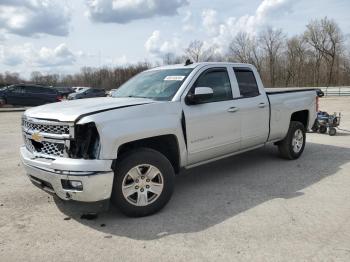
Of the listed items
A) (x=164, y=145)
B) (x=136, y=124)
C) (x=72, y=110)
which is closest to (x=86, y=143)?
(x=72, y=110)

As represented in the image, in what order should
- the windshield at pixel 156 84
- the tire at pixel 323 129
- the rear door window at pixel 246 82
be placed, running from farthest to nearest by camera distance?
the tire at pixel 323 129, the rear door window at pixel 246 82, the windshield at pixel 156 84

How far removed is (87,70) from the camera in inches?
3691

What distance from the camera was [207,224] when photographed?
4336 millimetres

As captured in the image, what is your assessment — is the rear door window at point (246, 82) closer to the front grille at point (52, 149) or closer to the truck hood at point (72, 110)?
the truck hood at point (72, 110)

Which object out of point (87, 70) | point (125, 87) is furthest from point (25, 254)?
point (87, 70)

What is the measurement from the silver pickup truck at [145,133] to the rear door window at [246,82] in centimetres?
2

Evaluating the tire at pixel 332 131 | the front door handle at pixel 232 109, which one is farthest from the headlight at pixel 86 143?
the tire at pixel 332 131

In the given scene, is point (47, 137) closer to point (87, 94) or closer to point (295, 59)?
point (87, 94)

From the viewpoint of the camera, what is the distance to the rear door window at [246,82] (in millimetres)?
6102

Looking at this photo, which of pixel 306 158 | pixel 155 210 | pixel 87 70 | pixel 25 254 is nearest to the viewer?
pixel 25 254

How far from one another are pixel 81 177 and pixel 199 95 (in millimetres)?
1977

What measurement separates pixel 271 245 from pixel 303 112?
468 cm

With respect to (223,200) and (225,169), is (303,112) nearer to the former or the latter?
(225,169)

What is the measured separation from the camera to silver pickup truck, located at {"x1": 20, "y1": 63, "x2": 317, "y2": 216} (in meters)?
4.11
